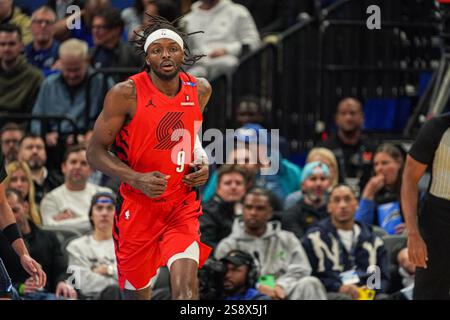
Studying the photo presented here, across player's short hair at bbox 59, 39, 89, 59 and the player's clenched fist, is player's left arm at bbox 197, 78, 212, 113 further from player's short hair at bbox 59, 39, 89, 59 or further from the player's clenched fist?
player's short hair at bbox 59, 39, 89, 59

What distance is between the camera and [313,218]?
11836 mm

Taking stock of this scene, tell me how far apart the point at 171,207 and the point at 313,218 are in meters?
3.44

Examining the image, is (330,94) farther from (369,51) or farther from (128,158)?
(128,158)

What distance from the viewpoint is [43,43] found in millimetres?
13555

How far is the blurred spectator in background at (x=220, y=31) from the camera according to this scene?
14039mm

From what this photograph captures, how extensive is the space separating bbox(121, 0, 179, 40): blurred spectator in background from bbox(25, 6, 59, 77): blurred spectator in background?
86 cm

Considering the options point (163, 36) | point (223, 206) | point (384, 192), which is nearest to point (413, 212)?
point (163, 36)

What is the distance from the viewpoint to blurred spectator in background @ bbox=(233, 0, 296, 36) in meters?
15.9

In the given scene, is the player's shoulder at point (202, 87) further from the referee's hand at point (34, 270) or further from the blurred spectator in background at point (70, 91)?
the blurred spectator in background at point (70, 91)

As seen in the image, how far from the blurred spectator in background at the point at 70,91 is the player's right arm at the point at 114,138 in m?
4.32

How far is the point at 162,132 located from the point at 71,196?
11.9ft

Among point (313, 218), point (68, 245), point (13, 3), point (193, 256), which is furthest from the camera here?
point (13, 3)

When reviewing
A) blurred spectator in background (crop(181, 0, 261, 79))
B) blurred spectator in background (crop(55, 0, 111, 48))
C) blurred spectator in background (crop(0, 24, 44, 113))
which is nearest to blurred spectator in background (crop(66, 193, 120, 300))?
blurred spectator in background (crop(0, 24, 44, 113))

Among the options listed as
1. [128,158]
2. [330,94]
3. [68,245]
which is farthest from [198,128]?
[330,94]
